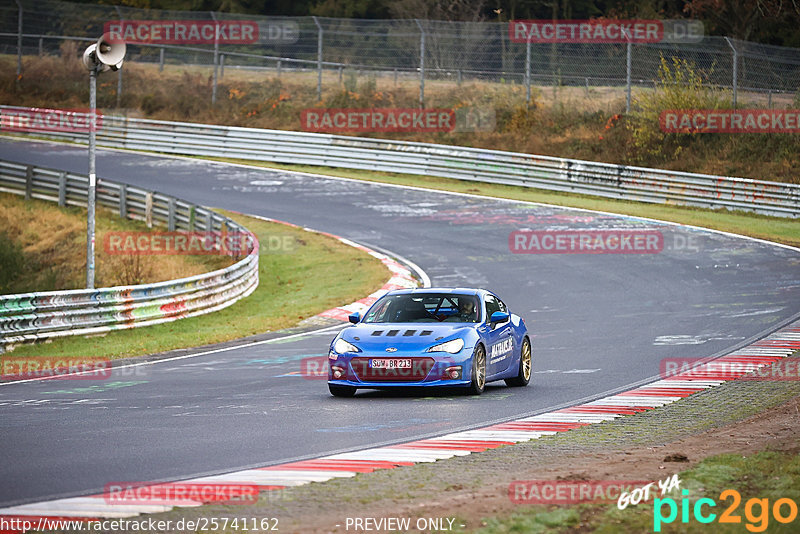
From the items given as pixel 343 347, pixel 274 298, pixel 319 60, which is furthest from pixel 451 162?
pixel 343 347

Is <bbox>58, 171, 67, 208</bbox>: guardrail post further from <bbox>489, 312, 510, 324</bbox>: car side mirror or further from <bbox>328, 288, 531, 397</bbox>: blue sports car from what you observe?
<bbox>489, 312, 510, 324</bbox>: car side mirror

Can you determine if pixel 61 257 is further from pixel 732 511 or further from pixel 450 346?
pixel 732 511

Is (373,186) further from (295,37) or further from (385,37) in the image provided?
(295,37)

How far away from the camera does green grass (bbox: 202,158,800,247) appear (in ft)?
103

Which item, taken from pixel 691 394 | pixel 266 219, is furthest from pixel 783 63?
pixel 691 394

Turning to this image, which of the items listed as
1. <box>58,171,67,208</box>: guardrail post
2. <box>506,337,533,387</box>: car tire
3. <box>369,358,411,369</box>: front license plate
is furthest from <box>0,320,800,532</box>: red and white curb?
<box>58,171,67,208</box>: guardrail post

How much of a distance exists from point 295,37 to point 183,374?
3188 centimetres

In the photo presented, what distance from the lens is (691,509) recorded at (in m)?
6.55

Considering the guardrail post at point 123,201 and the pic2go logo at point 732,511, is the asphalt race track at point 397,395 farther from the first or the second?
the pic2go logo at point 732,511

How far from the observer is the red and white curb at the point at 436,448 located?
7074mm

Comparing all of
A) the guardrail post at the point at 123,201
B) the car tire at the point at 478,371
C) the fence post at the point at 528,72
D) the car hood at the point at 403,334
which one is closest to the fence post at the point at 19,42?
the guardrail post at the point at 123,201

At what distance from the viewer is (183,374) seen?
15641 millimetres

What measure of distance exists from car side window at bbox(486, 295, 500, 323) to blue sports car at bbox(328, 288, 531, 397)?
1.5 inches

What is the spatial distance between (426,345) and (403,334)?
1.26ft
